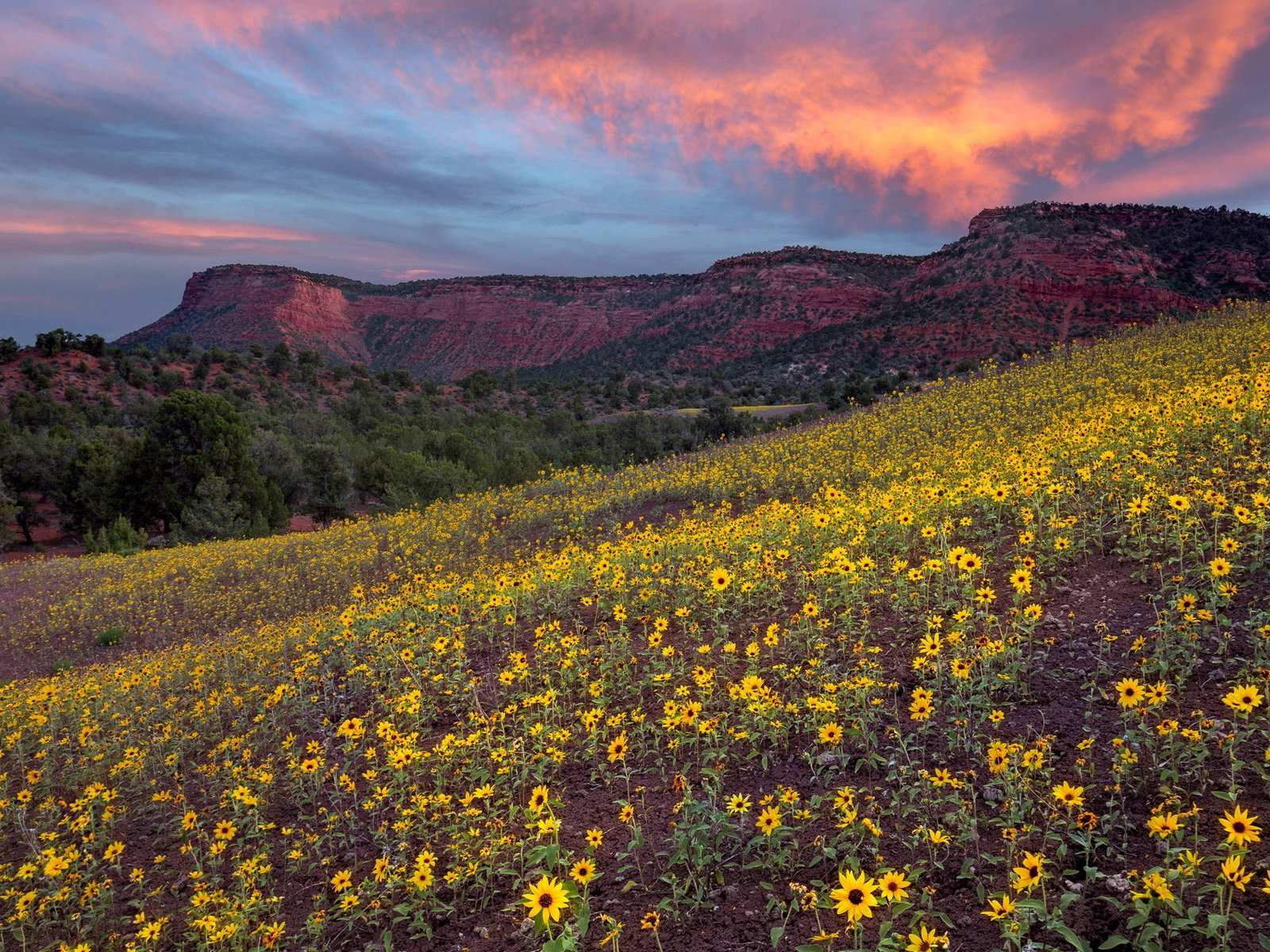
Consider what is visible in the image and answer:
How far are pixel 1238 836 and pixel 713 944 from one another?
195cm

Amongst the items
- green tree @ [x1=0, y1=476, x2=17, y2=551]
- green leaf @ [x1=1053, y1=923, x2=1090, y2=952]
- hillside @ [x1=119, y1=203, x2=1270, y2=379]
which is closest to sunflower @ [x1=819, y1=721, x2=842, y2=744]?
green leaf @ [x1=1053, y1=923, x2=1090, y2=952]

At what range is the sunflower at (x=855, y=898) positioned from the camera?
2.17 meters

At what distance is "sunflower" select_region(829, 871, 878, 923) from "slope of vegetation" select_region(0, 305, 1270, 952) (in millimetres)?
16

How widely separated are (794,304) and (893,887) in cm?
9339

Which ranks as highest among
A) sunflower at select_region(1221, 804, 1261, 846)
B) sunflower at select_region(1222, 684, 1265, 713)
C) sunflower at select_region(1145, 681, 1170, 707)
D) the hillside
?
the hillside

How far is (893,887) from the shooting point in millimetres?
2439

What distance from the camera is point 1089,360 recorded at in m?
16.8

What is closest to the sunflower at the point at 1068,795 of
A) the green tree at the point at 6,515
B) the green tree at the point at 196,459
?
the green tree at the point at 196,459

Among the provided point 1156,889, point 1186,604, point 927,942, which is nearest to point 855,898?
point 927,942

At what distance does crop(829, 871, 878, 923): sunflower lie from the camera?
2.17 metres

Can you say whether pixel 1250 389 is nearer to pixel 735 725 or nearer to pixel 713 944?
pixel 735 725

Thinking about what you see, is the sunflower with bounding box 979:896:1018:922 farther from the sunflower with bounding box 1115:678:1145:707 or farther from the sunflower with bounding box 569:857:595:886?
the sunflower with bounding box 569:857:595:886

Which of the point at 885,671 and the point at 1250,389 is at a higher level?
the point at 1250,389

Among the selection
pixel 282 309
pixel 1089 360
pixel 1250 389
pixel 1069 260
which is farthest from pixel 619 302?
pixel 1250 389
